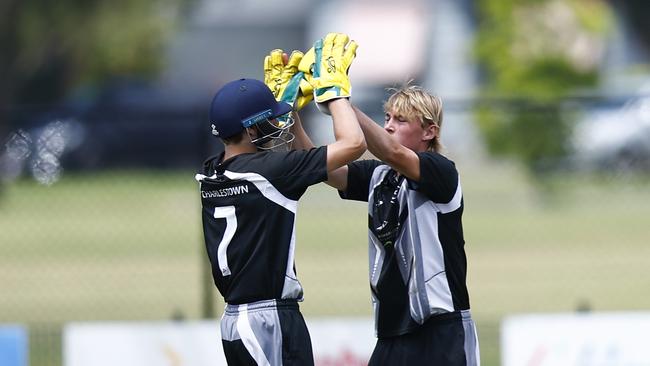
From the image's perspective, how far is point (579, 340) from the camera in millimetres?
7602

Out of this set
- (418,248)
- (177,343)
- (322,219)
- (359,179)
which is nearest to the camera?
(418,248)

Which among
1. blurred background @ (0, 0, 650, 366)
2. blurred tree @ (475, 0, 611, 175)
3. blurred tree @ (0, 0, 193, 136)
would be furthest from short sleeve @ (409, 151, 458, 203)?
blurred tree @ (0, 0, 193, 136)

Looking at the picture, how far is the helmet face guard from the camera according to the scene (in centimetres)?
473

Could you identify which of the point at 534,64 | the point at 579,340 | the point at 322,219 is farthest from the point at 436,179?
the point at 534,64

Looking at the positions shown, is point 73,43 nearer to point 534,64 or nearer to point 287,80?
point 534,64

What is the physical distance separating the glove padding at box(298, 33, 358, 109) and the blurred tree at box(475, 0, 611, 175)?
5.06 meters

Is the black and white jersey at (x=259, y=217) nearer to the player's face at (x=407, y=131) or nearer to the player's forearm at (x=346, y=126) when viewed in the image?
the player's forearm at (x=346, y=126)

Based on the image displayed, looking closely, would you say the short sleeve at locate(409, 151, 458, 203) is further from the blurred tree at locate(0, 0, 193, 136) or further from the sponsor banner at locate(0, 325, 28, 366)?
the blurred tree at locate(0, 0, 193, 136)

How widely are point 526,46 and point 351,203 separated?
12414 mm

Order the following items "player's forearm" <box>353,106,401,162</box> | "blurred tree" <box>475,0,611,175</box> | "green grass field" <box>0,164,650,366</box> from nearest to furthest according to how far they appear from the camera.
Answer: "player's forearm" <box>353,106,401,162</box> → "blurred tree" <box>475,0,611,175</box> → "green grass field" <box>0,164,650,366</box>

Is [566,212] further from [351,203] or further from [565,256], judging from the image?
[351,203]

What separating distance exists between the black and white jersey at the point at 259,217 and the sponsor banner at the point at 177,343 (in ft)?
9.56

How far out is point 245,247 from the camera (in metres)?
4.76

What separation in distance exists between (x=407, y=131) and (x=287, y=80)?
548 millimetres
